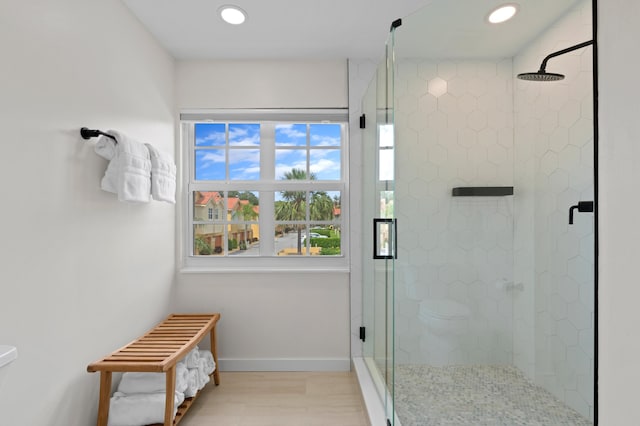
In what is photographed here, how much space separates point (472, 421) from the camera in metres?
1.62

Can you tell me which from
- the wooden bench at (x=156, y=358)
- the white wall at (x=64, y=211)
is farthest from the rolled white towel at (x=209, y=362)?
the white wall at (x=64, y=211)

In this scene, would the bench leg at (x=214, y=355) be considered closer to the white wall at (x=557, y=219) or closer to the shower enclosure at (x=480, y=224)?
the shower enclosure at (x=480, y=224)

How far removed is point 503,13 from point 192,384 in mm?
2323

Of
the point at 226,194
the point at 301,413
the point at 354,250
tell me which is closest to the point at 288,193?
the point at 226,194

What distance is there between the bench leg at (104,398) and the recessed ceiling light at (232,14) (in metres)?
1.93

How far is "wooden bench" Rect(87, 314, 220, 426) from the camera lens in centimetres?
166

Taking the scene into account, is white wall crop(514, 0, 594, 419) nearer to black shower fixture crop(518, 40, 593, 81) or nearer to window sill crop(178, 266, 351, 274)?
black shower fixture crop(518, 40, 593, 81)

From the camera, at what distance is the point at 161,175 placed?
2.07 meters

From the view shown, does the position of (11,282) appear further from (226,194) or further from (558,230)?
(558,230)

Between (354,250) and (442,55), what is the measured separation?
1.45m

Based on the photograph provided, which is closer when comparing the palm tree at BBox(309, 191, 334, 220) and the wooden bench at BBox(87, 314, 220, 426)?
the wooden bench at BBox(87, 314, 220, 426)

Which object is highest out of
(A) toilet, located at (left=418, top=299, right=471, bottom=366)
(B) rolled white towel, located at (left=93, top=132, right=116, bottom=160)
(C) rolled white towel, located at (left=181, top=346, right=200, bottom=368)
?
(B) rolled white towel, located at (left=93, top=132, right=116, bottom=160)

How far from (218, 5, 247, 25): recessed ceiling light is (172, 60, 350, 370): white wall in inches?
20.5
